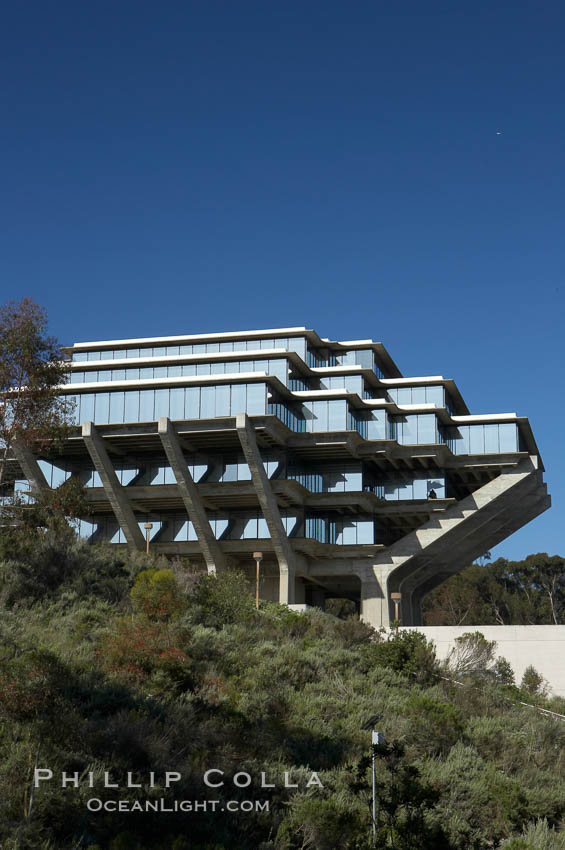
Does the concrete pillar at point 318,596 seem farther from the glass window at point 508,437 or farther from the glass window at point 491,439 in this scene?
the glass window at point 508,437

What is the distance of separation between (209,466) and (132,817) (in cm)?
3874

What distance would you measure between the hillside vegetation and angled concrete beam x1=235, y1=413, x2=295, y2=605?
16442mm

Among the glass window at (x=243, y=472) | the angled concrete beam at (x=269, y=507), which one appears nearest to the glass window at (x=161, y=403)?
the angled concrete beam at (x=269, y=507)

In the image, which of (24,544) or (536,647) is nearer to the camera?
(24,544)

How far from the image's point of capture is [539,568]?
9762cm

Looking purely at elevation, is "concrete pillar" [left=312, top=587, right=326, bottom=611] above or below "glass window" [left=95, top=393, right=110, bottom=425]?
below

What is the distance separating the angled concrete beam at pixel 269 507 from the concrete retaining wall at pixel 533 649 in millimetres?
11533

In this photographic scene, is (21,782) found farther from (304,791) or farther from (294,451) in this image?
(294,451)

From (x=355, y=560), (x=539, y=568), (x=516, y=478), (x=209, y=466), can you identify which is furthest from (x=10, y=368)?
(x=539, y=568)

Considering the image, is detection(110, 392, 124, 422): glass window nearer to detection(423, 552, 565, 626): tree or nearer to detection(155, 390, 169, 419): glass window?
detection(155, 390, 169, 419): glass window

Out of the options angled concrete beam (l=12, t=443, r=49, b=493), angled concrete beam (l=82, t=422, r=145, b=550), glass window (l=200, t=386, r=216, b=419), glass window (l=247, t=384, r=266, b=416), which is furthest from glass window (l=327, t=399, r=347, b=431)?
angled concrete beam (l=12, t=443, r=49, b=493)

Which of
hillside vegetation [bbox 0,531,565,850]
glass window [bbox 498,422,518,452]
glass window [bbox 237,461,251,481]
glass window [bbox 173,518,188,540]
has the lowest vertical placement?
hillside vegetation [bbox 0,531,565,850]

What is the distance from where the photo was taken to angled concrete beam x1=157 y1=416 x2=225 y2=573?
5181 centimetres

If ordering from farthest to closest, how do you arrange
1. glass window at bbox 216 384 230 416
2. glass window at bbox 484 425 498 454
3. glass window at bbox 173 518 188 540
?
glass window at bbox 484 425 498 454, glass window at bbox 173 518 188 540, glass window at bbox 216 384 230 416
